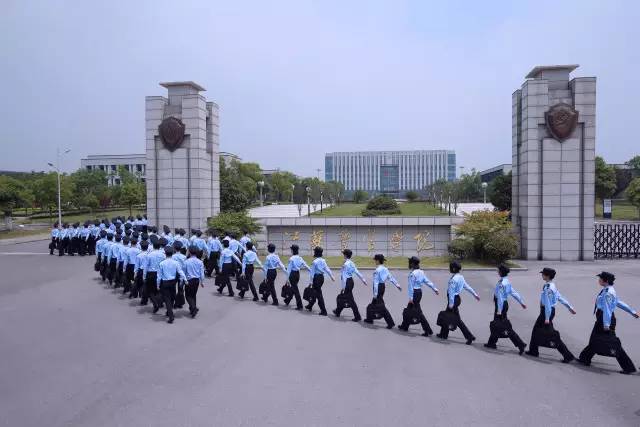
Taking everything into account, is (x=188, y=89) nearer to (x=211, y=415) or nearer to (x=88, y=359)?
(x=88, y=359)

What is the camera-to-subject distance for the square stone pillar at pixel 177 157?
18719mm

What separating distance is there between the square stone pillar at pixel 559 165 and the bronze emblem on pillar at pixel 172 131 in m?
12.9

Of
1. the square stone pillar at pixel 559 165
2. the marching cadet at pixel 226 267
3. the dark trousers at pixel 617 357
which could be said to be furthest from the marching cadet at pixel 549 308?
the square stone pillar at pixel 559 165

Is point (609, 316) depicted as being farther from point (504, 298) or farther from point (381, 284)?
point (381, 284)

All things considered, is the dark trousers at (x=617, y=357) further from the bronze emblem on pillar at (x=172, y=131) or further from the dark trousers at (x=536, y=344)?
the bronze emblem on pillar at (x=172, y=131)

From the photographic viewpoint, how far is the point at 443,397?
5.44m

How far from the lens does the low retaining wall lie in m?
17.7

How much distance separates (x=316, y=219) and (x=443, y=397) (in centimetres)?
1305

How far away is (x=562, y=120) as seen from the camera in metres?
16.6

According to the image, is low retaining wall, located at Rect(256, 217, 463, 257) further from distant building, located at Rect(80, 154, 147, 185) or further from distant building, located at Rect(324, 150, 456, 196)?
distant building, located at Rect(324, 150, 456, 196)

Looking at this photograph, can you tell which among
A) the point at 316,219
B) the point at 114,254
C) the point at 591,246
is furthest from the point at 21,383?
the point at 591,246

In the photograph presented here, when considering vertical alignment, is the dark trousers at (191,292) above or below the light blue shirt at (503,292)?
below

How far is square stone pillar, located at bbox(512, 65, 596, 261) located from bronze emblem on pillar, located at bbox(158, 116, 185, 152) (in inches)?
508

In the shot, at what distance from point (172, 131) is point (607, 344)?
1641 centimetres
